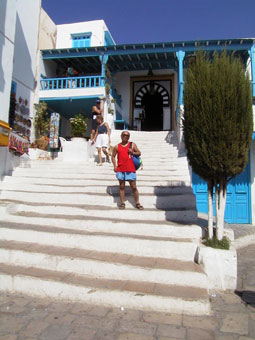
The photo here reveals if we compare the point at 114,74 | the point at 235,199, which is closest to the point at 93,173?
the point at 235,199

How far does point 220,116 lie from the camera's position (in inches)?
133

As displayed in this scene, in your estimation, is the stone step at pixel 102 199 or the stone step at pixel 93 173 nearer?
the stone step at pixel 102 199

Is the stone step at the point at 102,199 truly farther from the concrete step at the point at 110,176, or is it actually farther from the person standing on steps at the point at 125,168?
the concrete step at the point at 110,176

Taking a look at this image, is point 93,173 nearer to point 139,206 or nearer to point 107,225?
point 139,206

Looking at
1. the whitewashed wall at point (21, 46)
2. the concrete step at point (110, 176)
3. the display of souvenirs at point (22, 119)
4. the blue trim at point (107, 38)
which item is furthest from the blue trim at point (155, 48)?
the concrete step at point (110, 176)

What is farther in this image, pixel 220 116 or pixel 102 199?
pixel 102 199

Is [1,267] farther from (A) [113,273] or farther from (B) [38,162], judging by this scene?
(B) [38,162]

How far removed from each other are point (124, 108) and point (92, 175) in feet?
28.5

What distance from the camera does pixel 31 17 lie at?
38.1ft

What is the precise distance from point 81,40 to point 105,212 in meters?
13.3

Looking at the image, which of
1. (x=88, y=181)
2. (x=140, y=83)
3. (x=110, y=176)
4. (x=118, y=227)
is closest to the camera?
(x=118, y=227)

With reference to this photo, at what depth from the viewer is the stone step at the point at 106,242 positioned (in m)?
3.55

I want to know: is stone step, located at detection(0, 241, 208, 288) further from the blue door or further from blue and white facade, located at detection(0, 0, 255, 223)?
blue and white facade, located at detection(0, 0, 255, 223)

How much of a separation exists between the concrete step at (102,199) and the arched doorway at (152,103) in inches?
378
